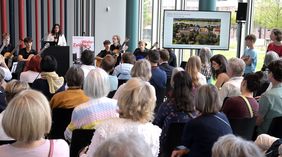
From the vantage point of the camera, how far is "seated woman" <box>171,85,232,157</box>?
2828 millimetres

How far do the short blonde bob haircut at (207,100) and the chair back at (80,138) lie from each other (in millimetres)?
785

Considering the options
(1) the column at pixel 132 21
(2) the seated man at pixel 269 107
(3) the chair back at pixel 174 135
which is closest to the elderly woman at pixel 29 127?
(3) the chair back at pixel 174 135

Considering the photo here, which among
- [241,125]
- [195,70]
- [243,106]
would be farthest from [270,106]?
[195,70]

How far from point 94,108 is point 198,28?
6.36 metres

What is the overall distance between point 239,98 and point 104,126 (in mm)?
1500

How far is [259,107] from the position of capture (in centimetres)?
374

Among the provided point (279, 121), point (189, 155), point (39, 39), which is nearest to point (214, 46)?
point (39, 39)

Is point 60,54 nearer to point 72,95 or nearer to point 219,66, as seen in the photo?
point 219,66

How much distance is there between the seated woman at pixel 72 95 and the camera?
147 inches

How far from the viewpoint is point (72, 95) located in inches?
148

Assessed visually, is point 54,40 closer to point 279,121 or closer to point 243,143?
point 279,121

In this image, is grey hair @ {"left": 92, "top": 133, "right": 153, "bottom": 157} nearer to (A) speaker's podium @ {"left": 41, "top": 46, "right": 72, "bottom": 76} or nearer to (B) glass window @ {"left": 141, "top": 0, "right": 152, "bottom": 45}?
(A) speaker's podium @ {"left": 41, "top": 46, "right": 72, "bottom": 76}

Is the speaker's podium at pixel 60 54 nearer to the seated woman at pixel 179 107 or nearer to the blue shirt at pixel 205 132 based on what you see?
the seated woman at pixel 179 107

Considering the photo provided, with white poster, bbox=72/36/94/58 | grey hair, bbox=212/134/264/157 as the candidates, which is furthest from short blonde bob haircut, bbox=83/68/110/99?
white poster, bbox=72/36/94/58
